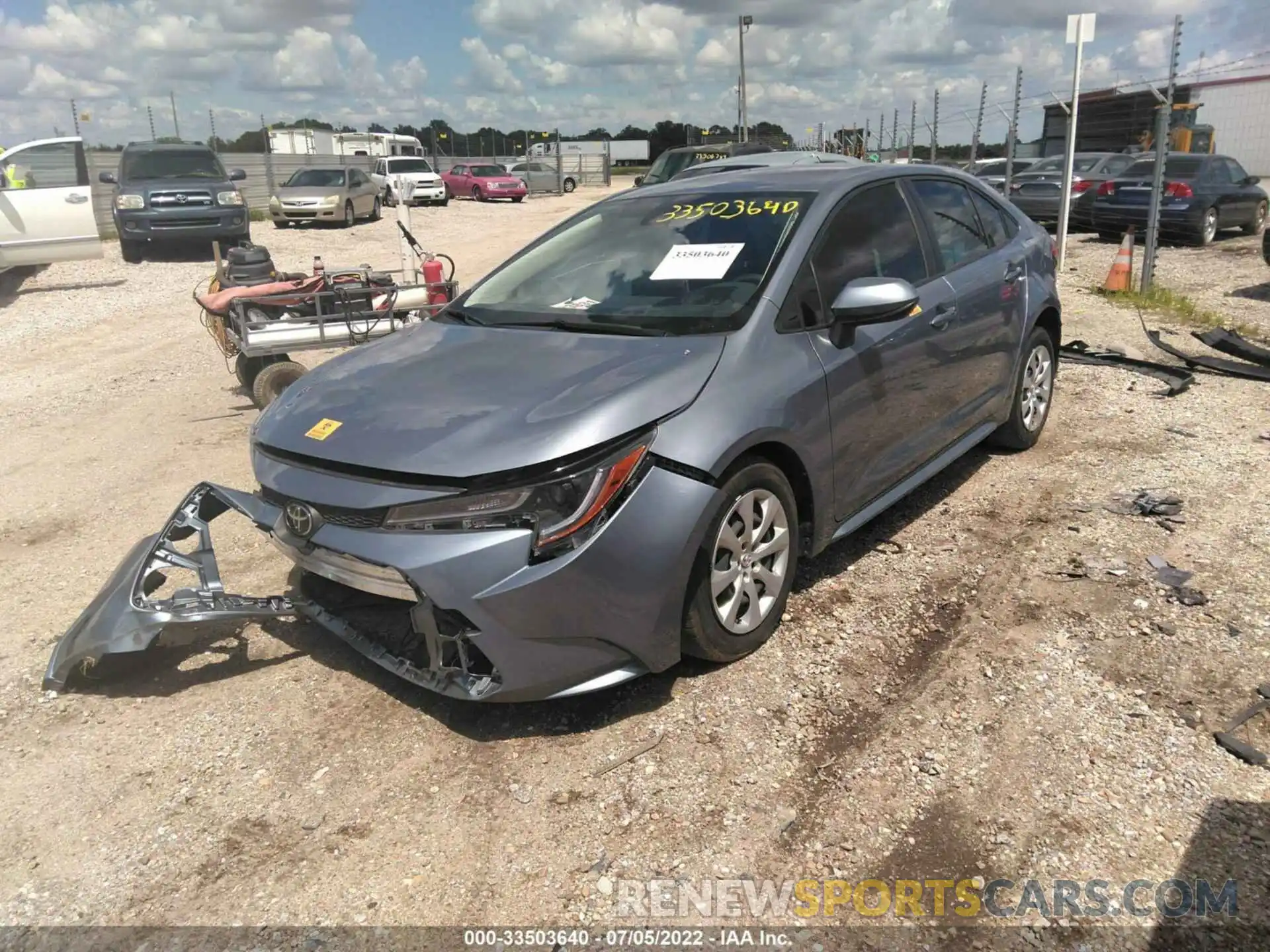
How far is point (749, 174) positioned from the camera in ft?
14.3

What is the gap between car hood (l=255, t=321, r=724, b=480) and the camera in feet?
9.18

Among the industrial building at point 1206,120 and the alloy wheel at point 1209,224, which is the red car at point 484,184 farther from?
the alloy wheel at point 1209,224

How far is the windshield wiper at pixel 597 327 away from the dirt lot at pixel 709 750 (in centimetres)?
124

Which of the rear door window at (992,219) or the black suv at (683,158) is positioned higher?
the black suv at (683,158)

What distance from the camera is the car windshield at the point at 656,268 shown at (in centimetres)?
353

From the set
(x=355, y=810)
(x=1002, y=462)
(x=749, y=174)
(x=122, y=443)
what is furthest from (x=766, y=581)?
(x=122, y=443)

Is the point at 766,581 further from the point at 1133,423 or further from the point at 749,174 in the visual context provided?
the point at 1133,423

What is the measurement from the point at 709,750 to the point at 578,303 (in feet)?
6.17

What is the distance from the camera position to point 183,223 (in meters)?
15.5

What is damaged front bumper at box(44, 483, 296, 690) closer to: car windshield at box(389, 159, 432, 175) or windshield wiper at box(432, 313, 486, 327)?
windshield wiper at box(432, 313, 486, 327)

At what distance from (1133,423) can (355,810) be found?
5.54 metres

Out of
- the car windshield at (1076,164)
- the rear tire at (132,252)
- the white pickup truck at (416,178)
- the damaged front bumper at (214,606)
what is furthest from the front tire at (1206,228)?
the white pickup truck at (416,178)

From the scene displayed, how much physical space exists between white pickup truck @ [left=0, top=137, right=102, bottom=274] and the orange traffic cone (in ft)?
44.8

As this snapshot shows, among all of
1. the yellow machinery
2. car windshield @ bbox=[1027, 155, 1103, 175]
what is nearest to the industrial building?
the yellow machinery
